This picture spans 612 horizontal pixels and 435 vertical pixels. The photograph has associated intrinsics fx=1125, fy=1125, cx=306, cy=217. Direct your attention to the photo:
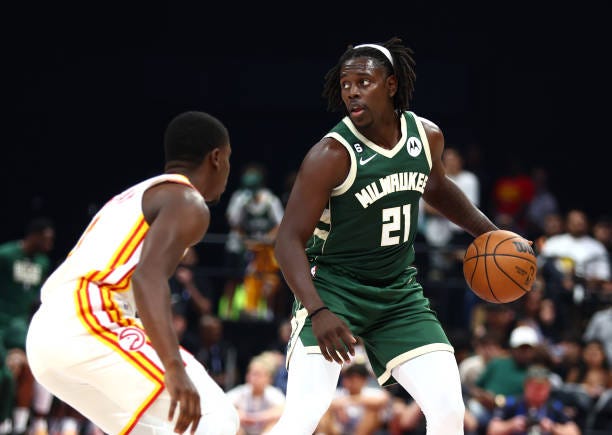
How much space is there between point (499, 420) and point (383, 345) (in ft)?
15.7

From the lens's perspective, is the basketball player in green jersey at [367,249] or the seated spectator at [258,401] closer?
the basketball player in green jersey at [367,249]

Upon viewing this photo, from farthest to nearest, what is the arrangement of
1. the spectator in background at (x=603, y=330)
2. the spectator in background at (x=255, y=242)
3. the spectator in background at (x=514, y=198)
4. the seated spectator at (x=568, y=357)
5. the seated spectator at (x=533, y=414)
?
the spectator in background at (x=514, y=198) < the spectator in background at (x=255, y=242) < the spectator in background at (x=603, y=330) < the seated spectator at (x=568, y=357) < the seated spectator at (x=533, y=414)

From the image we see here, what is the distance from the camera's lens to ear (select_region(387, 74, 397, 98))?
524 cm

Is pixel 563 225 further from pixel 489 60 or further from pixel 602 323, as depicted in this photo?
pixel 489 60

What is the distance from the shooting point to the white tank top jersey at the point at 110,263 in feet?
13.6

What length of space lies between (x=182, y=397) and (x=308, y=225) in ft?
4.39

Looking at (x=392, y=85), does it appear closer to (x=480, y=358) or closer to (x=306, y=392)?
(x=306, y=392)

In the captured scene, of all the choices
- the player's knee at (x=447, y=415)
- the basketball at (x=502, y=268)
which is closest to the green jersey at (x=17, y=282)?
the basketball at (x=502, y=268)

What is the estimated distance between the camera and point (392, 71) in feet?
17.3

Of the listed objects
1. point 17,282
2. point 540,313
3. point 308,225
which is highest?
point 308,225

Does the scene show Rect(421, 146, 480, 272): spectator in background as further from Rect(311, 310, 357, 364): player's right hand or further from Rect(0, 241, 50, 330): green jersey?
Rect(311, 310, 357, 364): player's right hand

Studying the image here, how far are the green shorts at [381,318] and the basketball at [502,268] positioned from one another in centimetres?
36

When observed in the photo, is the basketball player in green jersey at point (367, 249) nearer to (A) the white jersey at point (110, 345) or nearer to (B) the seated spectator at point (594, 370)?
(A) the white jersey at point (110, 345)

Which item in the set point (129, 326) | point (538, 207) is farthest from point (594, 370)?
point (129, 326)
